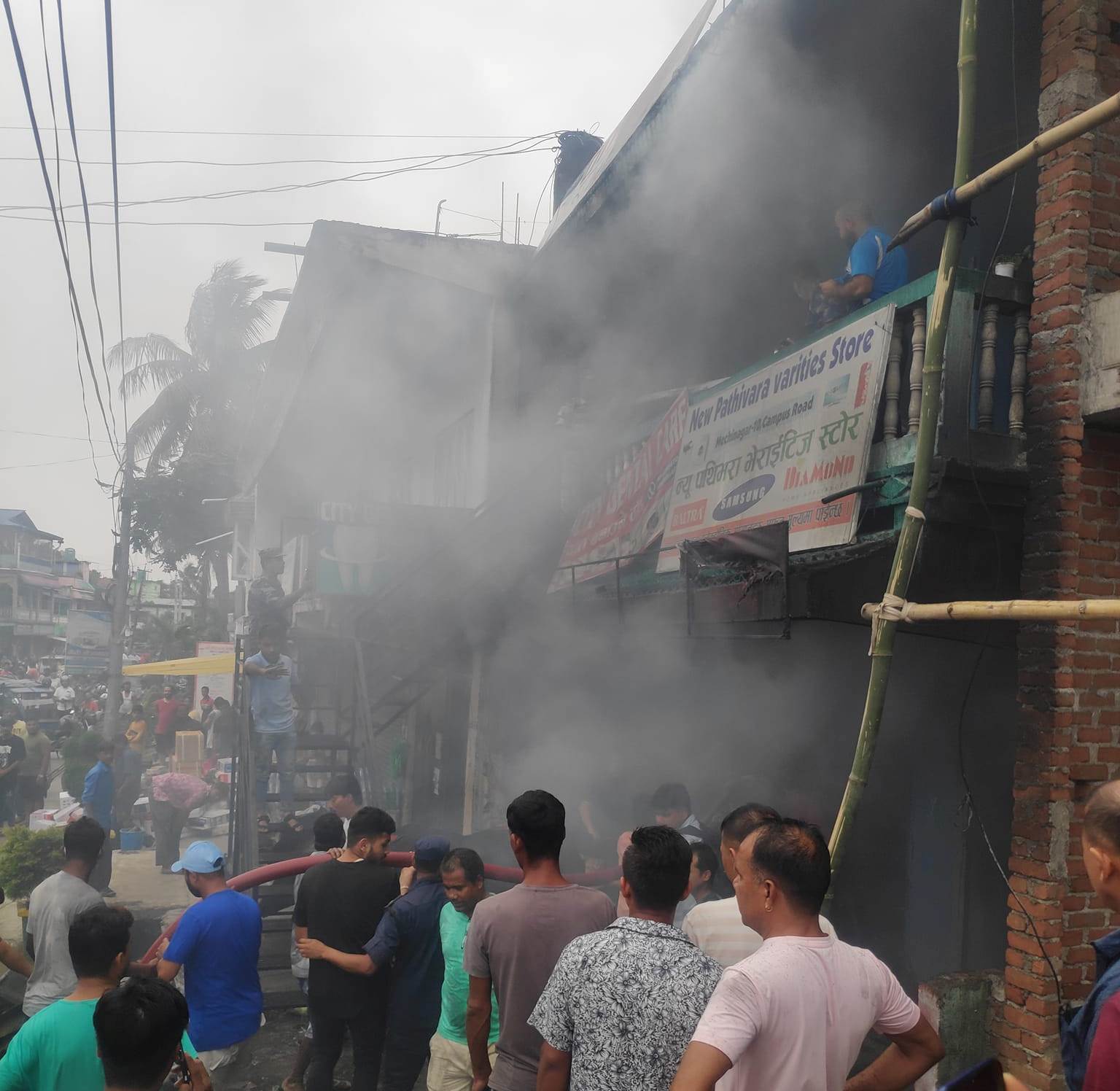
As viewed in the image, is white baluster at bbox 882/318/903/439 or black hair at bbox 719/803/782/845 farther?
white baluster at bbox 882/318/903/439

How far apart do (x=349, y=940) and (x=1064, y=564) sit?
3.24 metres

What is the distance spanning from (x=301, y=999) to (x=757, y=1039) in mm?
4975

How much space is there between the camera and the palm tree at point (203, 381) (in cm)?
2938

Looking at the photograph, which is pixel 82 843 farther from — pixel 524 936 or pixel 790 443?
pixel 790 443

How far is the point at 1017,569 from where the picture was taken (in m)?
4.12

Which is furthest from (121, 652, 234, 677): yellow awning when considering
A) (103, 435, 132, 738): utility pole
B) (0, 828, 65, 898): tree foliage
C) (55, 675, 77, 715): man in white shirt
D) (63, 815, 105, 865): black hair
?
(63, 815, 105, 865): black hair

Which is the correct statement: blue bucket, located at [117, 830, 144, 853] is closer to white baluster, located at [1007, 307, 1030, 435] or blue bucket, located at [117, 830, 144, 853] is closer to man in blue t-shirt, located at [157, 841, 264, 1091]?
man in blue t-shirt, located at [157, 841, 264, 1091]

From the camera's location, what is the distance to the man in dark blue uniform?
144 inches

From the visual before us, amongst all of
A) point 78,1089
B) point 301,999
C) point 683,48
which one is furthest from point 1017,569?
point 301,999

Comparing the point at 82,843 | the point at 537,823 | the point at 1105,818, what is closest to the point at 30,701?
the point at 82,843

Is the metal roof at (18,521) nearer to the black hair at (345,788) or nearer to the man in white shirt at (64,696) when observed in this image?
the man in white shirt at (64,696)

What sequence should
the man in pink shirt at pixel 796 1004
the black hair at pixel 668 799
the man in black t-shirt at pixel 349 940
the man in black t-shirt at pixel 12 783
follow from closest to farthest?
the man in pink shirt at pixel 796 1004 → the man in black t-shirt at pixel 349 940 → the black hair at pixel 668 799 → the man in black t-shirt at pixel 12 783

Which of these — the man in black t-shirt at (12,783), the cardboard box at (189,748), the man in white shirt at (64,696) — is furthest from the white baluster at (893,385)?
the man in white shirt at (64,696)

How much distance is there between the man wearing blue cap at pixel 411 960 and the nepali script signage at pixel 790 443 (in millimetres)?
2219
